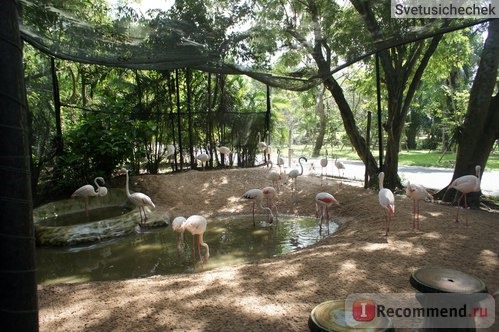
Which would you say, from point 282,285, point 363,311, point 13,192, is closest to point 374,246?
→ point 282,285

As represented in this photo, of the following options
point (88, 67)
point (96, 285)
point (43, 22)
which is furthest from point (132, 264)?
point (88, 67)

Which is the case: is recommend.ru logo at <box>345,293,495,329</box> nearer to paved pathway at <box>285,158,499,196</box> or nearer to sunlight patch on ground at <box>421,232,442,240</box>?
sunlight patch on ground at <box>421,232,442,240</box>

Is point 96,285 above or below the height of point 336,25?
below

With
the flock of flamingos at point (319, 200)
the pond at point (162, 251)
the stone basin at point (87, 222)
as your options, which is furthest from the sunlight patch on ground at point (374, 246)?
the stone basin at point (87, 222)

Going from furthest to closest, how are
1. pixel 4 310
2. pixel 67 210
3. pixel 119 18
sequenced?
pixel 67 210 < pixel 119 18 < pixel 4 310

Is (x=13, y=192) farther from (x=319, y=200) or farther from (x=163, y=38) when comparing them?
(x=319, y=200)

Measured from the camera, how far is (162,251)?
5.74 metres

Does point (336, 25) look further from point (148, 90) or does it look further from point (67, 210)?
point (67, 210)

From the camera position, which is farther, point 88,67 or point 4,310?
point 88,67

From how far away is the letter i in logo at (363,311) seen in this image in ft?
6.73

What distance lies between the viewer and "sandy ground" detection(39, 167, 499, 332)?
2.93 m

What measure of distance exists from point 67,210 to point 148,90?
482 cm

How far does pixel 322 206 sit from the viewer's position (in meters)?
7.01

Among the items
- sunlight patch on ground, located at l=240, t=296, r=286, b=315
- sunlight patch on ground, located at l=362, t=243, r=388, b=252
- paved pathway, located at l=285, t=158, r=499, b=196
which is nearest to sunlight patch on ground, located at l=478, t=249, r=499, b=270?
sunlight patch on ground, located at l=362, t=243, r=388, b=252
